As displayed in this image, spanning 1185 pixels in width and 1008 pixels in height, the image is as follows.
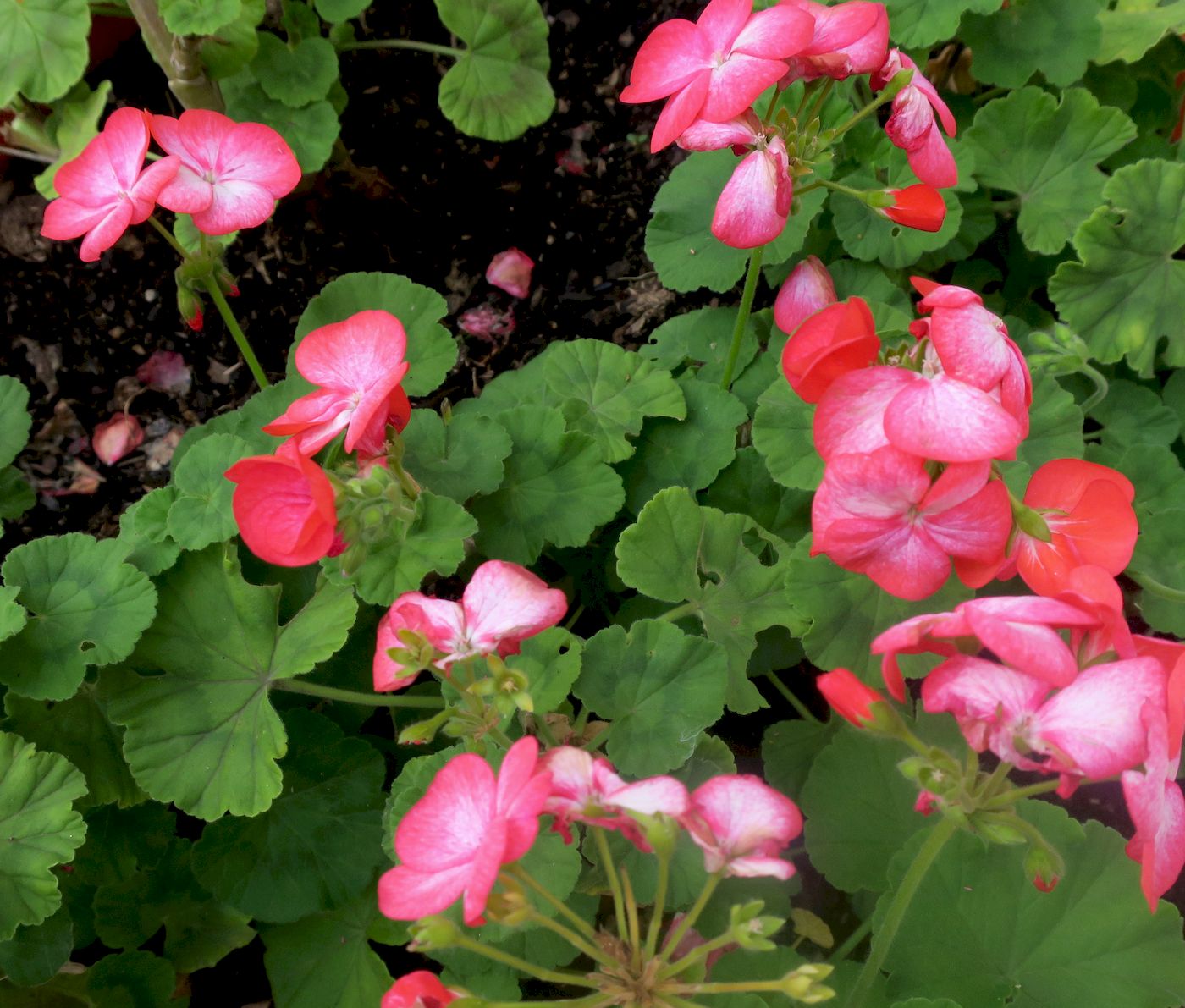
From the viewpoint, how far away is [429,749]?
1437 mm

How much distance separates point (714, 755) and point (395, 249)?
137cm

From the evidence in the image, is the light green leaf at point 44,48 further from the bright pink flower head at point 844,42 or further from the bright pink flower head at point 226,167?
the bright pink flower head at point 844,42

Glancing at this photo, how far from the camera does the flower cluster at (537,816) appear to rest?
2.06 feet

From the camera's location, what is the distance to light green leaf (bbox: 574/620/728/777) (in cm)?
106

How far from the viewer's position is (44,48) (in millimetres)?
1688

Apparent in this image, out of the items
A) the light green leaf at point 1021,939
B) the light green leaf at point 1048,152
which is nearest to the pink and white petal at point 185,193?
the light green leaf at point 1021,939

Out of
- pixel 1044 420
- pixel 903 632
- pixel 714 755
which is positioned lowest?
pixel 714 755

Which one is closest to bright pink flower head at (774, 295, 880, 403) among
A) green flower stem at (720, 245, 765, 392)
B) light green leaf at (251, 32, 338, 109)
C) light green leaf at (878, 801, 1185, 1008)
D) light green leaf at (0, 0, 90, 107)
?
green flower stem at (720, 245, 765, 392)

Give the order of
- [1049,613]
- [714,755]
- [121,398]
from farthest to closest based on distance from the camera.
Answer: [121,398] → [714,755] → [1049,613]

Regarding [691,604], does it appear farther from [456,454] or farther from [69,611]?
[69,611]

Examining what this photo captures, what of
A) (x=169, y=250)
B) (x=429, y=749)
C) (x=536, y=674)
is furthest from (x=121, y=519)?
(x=169, y=250)

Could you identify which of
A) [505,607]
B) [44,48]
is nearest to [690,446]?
[505,607]

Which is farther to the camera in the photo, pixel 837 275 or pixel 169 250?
pixel 169 250

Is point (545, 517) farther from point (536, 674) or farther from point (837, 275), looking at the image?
point (837, 275)
